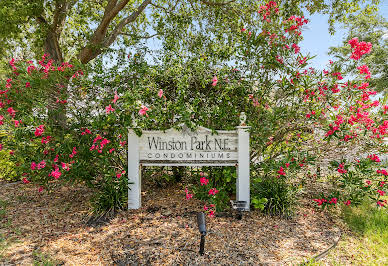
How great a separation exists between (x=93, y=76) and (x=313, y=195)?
4.03 metres

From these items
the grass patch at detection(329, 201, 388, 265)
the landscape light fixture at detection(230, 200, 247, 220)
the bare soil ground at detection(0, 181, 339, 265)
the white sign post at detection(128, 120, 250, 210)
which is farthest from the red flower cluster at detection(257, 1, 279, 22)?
the grass patch at detection(329, 201, 388, 265)

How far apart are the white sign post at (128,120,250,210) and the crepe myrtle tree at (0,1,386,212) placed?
0.59 feet

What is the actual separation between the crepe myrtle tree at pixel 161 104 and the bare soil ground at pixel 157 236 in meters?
0.50

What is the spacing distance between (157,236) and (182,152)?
1.20 metres

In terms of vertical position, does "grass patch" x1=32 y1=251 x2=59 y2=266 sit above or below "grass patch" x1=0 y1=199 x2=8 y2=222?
below

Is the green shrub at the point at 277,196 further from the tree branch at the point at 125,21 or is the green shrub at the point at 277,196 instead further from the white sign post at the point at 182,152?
the tree branch at the point at 125,21

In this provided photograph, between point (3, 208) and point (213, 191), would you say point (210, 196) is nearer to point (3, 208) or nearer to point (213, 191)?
point (213, 191)

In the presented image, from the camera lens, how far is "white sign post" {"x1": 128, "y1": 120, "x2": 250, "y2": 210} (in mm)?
3652

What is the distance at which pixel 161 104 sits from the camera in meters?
3.64

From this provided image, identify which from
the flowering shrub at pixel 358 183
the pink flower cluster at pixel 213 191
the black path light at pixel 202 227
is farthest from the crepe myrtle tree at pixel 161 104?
the black path light at pixel 202 227

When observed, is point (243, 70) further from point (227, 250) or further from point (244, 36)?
point (227, 250)

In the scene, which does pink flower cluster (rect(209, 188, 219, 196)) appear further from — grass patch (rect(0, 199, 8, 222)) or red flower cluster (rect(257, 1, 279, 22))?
grass patch (rect(0, 199, 8, 222))

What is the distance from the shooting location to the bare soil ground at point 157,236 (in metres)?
2.57

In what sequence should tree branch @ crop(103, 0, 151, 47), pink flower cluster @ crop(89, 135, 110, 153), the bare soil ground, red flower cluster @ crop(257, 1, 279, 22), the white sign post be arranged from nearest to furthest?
1. the bare soil ground
2. pink flower cluster @ crop(89, 135, 110, 153)
3. the white sign post
4. red flower cluster @ crop(257, 1, 279, 22)
5. tree branch @ crop(103, 0, 151, 47)
